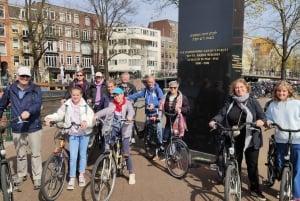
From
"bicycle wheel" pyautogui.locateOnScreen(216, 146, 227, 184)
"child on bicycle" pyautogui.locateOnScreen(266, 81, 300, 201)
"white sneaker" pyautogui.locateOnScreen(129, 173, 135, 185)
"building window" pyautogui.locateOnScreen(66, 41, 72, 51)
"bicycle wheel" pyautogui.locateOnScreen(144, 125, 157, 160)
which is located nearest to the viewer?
"child on bicycle" pyautogui.locateOnScreen(266, 81, 300, 201)

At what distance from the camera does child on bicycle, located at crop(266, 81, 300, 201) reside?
4.57 metres

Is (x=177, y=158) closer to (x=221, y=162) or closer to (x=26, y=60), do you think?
(x=221, y=162)

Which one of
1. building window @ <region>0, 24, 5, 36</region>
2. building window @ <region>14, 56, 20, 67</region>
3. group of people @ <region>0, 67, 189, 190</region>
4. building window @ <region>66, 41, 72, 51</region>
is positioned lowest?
group of people @ <region>0, 67, 189, 190</region>

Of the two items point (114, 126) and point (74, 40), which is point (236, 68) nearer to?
point (114, 126)

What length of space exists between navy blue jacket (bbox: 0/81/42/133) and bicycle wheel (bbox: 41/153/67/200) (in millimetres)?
756

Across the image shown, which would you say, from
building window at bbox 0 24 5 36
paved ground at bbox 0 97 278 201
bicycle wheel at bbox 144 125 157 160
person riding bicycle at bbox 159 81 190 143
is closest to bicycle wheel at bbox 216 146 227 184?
paved ground at bbox 0 97 278 201

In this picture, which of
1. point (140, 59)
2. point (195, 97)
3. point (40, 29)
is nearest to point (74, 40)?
point (140, 59)

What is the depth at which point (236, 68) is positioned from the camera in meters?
6.91

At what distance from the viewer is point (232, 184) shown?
447cm

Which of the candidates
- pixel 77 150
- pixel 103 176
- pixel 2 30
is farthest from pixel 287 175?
pixel 2 30

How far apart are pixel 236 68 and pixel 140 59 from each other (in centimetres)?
7913

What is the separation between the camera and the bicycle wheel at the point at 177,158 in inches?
238

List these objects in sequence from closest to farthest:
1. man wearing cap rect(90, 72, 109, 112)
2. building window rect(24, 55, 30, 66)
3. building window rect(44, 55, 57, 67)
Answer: man wearing cap rect(90, 72, 109, 112), building window rect(24, 55, 30, 66), building window rect(44, 55, 57, 67)

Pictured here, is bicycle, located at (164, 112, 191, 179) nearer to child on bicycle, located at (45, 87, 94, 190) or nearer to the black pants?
the black pants
